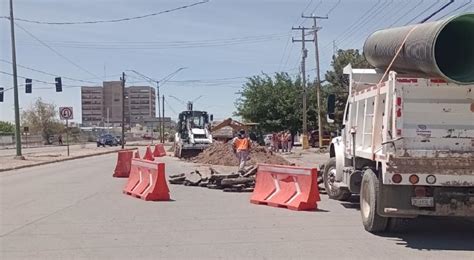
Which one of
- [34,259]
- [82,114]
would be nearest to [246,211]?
[34,259]

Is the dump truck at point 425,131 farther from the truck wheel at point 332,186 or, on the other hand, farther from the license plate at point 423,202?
the truck wheel at point 332,186

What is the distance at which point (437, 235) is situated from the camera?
390 inches

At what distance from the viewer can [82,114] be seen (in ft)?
485

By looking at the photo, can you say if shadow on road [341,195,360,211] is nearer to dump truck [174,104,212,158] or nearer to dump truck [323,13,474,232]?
dump truck [323,13,474,232]

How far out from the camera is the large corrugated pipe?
9188 mm

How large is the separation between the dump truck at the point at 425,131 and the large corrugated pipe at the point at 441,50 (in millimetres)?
14

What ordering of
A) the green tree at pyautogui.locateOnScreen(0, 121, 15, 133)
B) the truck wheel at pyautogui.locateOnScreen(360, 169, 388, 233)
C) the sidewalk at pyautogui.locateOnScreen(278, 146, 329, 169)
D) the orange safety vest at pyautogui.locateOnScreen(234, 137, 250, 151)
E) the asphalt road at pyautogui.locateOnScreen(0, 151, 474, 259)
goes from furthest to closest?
the green tree at pyautogui.locateOnScreen(0, 121, 15, 133) < the sidewalk at pyautogui.locateOnScreen(278, 146, 329, 169) < the orange safety vest at pyautogui.locateOnScreen(234, 137, 250, 151) < the truck wheel at pyautogui.locateOnScreen(360, 169, 388, 233) < the asphalt road at pyautogui.locateOnScreen(0, 151, 474, 259)

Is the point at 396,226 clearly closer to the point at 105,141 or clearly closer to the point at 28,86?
the point at 28,86

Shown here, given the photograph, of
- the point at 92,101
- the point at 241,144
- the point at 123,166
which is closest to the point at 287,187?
the point at 123,166

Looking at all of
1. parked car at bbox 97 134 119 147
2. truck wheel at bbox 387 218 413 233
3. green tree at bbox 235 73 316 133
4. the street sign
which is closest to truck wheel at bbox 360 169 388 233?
truck wheel at bbox 387 218 413 233

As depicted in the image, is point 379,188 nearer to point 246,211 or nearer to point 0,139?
point 246,211

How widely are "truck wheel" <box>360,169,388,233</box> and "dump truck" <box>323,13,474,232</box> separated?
15 millimetres

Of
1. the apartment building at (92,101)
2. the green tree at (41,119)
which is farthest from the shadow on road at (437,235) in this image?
the apartment building at (92,101)

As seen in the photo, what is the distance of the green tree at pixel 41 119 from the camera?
118812 mm
